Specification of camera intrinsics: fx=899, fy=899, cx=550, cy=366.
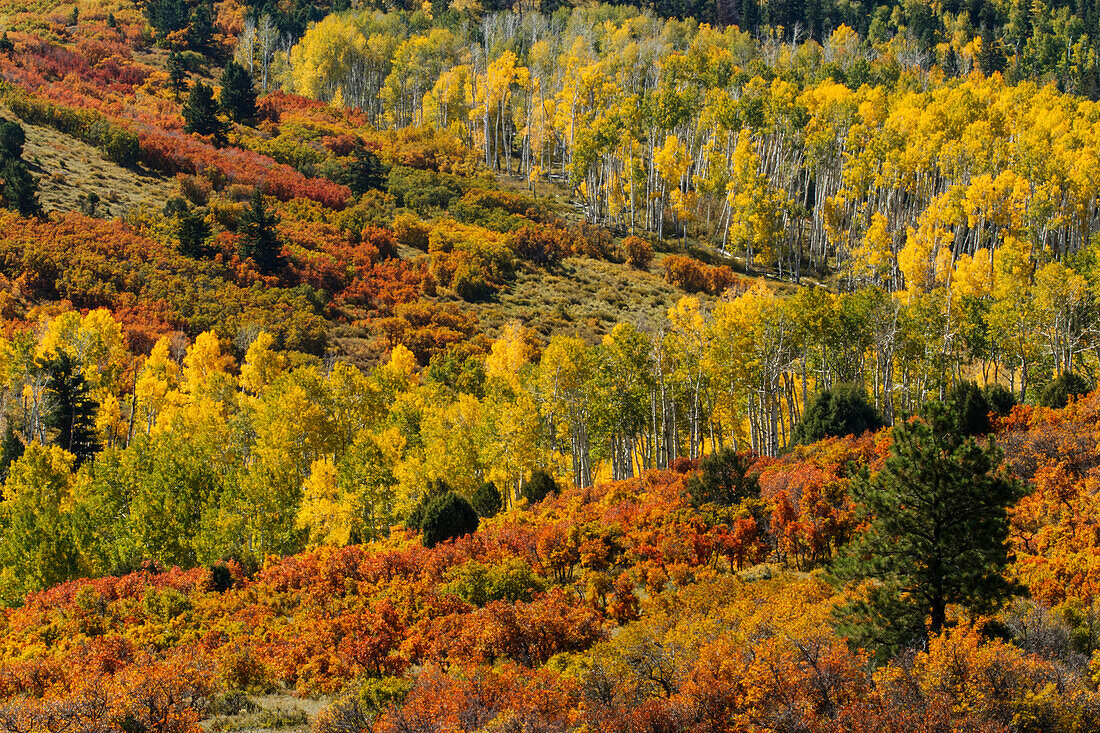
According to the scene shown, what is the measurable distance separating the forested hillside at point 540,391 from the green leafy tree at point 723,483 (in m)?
0.17

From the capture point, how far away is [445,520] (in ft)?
117

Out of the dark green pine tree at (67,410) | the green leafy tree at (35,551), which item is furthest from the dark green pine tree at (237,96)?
the green leafy tree at (35,551)

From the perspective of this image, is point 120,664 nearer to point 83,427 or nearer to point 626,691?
point 626,691

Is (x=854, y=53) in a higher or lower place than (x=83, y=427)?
higher

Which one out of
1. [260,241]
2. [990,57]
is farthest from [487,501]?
[990,57]

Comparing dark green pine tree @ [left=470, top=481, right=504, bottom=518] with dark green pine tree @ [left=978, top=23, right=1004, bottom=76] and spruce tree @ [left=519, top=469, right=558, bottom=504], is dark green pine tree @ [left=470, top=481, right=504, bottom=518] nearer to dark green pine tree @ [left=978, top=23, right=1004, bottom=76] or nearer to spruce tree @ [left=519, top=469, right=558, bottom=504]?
spruce tree @ [left=519, top=469, right=558, bottom=504]

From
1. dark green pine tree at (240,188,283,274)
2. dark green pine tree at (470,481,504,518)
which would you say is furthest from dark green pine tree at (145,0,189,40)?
dark green pine tree at (470,481,504,518)

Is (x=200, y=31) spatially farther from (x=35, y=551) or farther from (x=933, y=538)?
(x=933, y=538)

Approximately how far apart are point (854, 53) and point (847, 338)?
120 metres

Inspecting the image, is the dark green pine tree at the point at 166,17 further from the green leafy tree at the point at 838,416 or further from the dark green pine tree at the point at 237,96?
the green leafy tree at the point at 838,416

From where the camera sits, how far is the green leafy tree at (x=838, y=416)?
41.8 m

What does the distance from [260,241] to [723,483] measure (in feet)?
211

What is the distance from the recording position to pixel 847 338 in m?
50.8

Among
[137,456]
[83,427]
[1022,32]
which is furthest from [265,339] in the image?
[1022,32]
